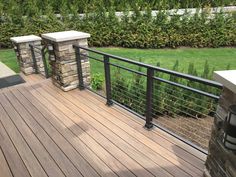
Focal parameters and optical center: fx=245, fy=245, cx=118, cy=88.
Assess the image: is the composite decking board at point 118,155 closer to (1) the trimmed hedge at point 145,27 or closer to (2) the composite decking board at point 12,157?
(2) the composite decking board at point 12,157

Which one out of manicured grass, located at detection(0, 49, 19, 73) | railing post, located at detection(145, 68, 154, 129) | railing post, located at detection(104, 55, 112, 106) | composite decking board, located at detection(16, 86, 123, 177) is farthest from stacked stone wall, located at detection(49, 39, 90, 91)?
manicured grass, located at detection(0, 49, 19, 73)

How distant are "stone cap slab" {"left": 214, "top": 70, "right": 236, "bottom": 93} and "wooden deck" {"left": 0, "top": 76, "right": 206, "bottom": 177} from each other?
1.13 m

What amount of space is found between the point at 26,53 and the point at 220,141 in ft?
18.4

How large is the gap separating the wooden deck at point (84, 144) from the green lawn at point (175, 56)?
3972 millimetres

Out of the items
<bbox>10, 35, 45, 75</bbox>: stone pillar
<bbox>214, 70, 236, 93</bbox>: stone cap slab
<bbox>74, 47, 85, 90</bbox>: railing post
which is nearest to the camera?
<bbox>214, 70, 236, 93</bbox>: stone cap slab

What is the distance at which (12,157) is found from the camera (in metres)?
3.02

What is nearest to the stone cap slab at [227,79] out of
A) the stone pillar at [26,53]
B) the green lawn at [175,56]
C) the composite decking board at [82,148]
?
the composite decking board at [82,148]

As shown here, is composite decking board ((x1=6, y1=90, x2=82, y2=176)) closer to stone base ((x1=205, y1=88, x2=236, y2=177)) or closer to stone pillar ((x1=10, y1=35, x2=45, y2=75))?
stone base ((x1=205, y1=88, x2=236, y2=177))

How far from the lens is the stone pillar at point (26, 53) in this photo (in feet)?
20.7

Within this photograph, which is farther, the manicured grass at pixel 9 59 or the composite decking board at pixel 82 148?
the manicured grass at pixel 9 59

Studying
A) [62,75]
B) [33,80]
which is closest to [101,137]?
[62,75]

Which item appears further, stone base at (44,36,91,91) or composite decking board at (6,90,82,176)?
stone base at (44,36,91,91)

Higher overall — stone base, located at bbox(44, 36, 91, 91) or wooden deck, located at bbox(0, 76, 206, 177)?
stone base, located at bbox(44, 36, 91, 91)

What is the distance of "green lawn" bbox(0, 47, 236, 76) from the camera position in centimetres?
850
